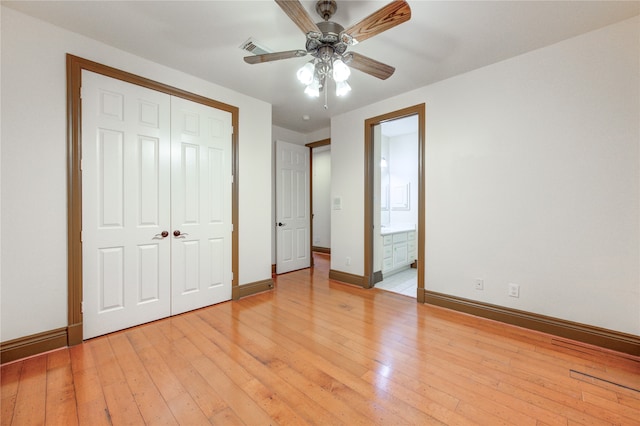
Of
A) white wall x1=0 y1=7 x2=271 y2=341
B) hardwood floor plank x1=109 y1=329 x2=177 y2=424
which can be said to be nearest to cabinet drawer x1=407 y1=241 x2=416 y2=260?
hardwood floor plank x1=109 y1=329 x2=177 y2=424

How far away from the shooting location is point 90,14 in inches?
81.5

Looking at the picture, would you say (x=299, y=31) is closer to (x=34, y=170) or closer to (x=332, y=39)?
(x=332, y=39)

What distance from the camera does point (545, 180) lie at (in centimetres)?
248

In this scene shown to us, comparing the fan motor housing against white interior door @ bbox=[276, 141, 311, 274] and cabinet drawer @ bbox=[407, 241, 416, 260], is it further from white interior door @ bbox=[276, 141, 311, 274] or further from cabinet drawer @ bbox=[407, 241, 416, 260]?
cabinet drawer @ bbox=[407, 241, 416, 260]

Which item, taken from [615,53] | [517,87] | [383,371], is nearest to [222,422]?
[383,371]

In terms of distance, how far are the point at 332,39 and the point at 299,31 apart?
605 millimetres

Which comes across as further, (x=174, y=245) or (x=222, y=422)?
(x=174, y=245)

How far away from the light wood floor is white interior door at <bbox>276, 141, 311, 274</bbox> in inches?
83.0

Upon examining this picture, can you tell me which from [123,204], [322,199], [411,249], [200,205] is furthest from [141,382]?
[322,199]

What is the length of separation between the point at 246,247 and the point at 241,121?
173cm

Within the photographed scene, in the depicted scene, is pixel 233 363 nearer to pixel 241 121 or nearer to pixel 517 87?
pixel 241 121

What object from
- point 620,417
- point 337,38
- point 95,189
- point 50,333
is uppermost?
point 337,38

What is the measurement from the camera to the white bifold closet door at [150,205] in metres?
2.38

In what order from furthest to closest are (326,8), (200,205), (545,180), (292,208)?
(292,208)
(200,205)
(545,180)
(326,8)
